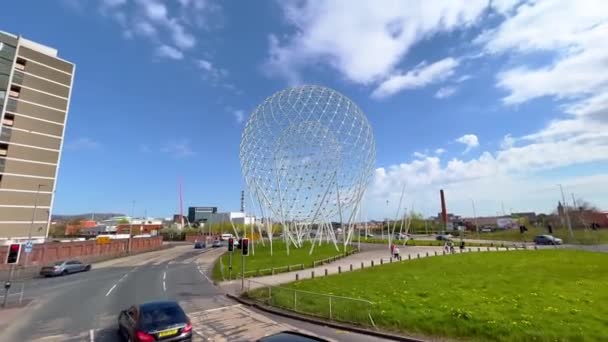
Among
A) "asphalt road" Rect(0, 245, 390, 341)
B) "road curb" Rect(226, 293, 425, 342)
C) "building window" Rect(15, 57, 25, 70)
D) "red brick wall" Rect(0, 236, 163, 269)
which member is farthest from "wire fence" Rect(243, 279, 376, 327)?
"building window" Rect(15, 57, 25, 70)

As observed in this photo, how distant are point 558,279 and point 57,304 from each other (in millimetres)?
31418

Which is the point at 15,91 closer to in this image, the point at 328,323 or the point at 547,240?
the point at 328,323

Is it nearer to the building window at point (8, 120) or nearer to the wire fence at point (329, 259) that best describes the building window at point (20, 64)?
the building window at point (8, 120)

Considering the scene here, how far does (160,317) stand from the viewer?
11062 millimetres

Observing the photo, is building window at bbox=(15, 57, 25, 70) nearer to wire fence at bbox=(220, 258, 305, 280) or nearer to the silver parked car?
the silver parked car

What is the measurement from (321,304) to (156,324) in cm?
774

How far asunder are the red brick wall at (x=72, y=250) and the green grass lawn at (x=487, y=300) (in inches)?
1630

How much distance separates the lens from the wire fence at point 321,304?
45.1ft

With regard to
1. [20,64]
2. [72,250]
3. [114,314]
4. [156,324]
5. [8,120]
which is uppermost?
[20,64]

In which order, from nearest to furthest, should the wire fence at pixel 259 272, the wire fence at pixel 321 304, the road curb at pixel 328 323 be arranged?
the road curb at pixel 328 323 < the wire fence at pixel 321 304 < the wire fence at pixel 259 272

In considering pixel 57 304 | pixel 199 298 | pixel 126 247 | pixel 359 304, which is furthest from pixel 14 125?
pixel 359 304

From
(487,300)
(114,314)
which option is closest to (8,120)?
(114,314)

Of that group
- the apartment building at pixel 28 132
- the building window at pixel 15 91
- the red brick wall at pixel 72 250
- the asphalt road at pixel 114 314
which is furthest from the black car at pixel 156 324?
the building window at pixel 15 91

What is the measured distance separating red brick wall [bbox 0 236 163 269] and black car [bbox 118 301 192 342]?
42445 mm
